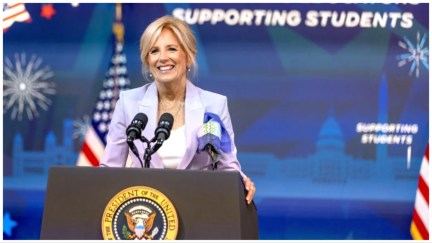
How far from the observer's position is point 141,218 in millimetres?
3043

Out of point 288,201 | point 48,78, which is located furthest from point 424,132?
point 48,78

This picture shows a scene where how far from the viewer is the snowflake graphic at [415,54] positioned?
5699 millimetres

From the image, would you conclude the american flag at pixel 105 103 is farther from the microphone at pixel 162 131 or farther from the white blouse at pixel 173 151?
the microphone at pixel 162 131

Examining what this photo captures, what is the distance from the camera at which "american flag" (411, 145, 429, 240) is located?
573 cm

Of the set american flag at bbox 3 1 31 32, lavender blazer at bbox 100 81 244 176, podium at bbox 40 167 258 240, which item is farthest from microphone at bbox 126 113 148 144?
american flag at bbox 3 1 31 32

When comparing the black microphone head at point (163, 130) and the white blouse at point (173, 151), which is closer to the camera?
the black microphone head at point (163, 130)

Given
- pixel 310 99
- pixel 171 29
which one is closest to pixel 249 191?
pixel 171 29

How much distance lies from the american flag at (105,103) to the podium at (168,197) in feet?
8.72

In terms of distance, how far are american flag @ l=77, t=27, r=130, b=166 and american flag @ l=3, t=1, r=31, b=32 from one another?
0.61 m

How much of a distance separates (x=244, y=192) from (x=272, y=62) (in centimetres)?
254

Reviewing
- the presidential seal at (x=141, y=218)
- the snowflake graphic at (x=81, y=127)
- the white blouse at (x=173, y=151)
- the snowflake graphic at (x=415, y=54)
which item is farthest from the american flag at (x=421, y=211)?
the presidential seal at (x=141, y=218)

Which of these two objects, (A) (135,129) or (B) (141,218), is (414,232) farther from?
(B) (141,218)

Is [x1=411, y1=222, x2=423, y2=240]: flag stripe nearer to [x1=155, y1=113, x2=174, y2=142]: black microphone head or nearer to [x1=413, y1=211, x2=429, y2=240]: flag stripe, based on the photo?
[x1=413, y1=211, x2=429, y2=240]: flag stripe

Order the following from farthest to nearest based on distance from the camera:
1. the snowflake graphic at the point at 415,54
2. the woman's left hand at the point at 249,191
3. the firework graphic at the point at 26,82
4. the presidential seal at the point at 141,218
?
1. the firework graphic at the point at 26,82
2. the snowflake graphic at the point at 415,54
3. the woman's left hand at the point at 249,191
4. the presidential seal at the point at 141,218
